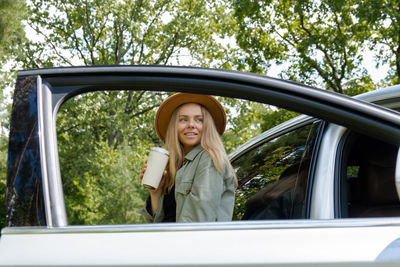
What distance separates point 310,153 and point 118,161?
48.3ft

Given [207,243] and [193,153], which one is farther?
[193,153]

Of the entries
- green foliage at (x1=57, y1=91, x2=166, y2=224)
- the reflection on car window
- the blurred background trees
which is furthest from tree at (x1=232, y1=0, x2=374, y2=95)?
the reflection on car window

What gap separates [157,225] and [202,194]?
0.60m

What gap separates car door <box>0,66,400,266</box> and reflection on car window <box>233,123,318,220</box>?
459mm

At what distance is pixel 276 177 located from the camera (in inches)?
101

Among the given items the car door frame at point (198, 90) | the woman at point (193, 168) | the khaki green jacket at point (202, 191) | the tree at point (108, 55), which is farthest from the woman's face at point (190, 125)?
the tree at point (108, 55)

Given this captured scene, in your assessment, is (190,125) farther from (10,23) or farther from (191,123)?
(10,23)

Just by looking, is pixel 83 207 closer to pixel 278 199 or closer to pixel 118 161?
pixel 118 161

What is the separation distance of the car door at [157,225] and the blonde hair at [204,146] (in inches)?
28.9

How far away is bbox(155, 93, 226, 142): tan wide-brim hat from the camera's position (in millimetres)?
2395

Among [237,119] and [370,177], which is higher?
[237,119]

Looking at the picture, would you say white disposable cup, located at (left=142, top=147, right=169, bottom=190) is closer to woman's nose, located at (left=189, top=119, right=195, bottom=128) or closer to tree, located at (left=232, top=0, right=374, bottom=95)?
woman's nose, located at (left=189, top=119, right=195, bottom=128)

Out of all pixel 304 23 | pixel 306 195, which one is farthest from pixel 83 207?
pixel 306 195


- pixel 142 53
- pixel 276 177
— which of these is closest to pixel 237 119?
pixel 142 53
